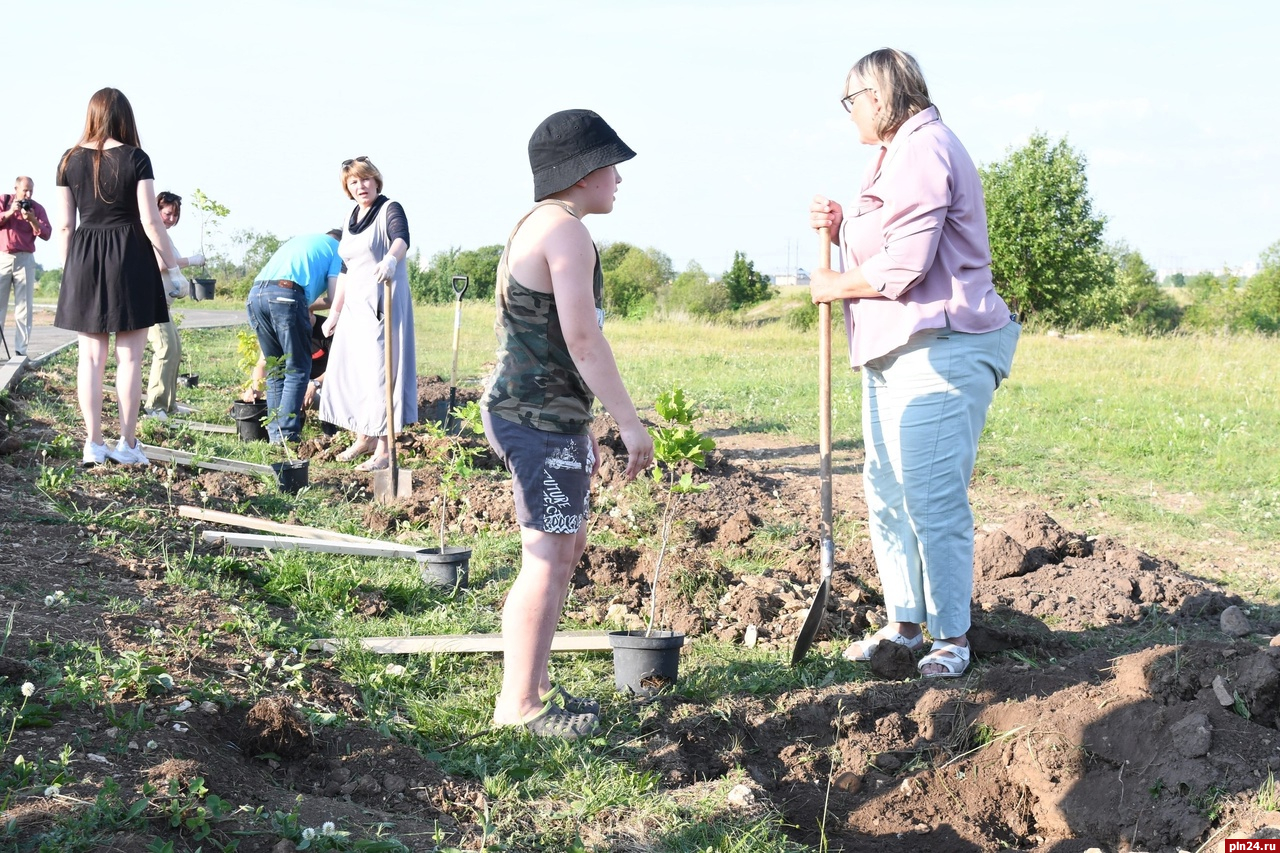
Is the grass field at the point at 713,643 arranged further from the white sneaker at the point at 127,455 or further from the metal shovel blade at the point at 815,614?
the white sneaker at the point at 127,455

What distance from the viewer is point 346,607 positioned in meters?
4.39

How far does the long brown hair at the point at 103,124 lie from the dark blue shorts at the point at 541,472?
405 centimetres

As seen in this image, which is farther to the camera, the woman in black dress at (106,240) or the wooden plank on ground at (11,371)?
the wooden plank on ground at (11,371)

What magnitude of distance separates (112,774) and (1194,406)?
11.8 m

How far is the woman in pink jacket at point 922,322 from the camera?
3.59 m

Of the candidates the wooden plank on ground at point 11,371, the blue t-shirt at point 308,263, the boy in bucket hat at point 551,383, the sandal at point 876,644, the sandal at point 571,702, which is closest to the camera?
the boy in bucket hat at point 551,383

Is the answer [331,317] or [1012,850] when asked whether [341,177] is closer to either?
[331,317]

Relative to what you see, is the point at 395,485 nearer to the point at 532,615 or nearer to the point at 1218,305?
the point at 532,615

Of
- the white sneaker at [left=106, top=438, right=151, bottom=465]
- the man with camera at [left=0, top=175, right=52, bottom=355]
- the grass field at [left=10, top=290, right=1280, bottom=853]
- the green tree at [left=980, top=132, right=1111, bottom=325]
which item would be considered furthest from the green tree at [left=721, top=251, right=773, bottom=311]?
the white sneaker at [left=106, top=438, right=151, bottom=465]

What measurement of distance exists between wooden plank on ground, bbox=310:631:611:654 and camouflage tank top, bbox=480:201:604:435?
1.12 meters

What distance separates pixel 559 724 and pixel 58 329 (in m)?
18.6

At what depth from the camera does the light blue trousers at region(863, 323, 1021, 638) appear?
12.1 ft

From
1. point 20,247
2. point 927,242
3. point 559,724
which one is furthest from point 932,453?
point 20,247

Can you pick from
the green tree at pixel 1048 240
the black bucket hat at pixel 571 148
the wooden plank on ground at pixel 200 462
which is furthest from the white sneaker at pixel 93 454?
the green tree at pixel 1048 240
